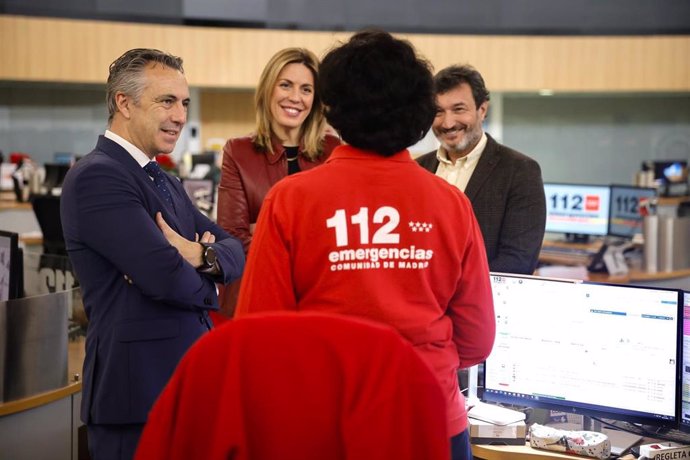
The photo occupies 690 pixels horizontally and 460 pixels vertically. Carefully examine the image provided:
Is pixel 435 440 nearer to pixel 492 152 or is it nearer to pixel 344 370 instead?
pixel 344 370

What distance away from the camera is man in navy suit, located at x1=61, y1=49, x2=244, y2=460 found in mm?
1860

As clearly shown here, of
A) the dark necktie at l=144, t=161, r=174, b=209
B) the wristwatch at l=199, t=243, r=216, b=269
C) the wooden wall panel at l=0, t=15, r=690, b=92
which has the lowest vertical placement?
the wristwatch at l=199, t=243, r=216, b=269

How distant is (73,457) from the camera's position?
2955 mm

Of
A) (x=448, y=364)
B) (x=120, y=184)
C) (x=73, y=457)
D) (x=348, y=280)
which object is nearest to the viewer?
(x=348, y=280)

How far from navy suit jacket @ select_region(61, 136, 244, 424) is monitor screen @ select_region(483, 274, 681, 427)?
0.87m

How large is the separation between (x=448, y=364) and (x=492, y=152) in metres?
1.60

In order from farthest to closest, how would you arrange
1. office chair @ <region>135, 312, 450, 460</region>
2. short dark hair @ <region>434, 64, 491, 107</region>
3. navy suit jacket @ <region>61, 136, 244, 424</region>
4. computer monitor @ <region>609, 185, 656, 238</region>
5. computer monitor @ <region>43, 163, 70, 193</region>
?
computer monitor @ <region>43, 163, 70, 193</region> → computer monitor @ <region>609, 185, 656, 238</region> → short dark hair @ <region>434, 64, 491, 107</region> → navy suit jacket @ <region>61, 136, 244, 424</region> → office chair @ <region>135, 312, 450, 460</region>

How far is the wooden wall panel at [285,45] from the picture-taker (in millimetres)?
9539

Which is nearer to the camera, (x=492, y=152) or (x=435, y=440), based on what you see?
(x=435, y=440)

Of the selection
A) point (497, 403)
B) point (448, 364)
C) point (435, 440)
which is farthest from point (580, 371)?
point (435, 440)

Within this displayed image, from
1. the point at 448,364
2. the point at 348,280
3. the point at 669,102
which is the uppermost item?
the point at 669,102

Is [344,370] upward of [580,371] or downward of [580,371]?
upward

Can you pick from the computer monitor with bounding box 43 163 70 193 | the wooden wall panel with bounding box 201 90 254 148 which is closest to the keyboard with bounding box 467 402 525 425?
the computer monitor with bounding box 43 163 70 193

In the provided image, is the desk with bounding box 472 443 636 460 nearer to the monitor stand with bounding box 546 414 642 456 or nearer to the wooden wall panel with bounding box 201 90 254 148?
the monitor stand with bounding box 546 414 642 456
